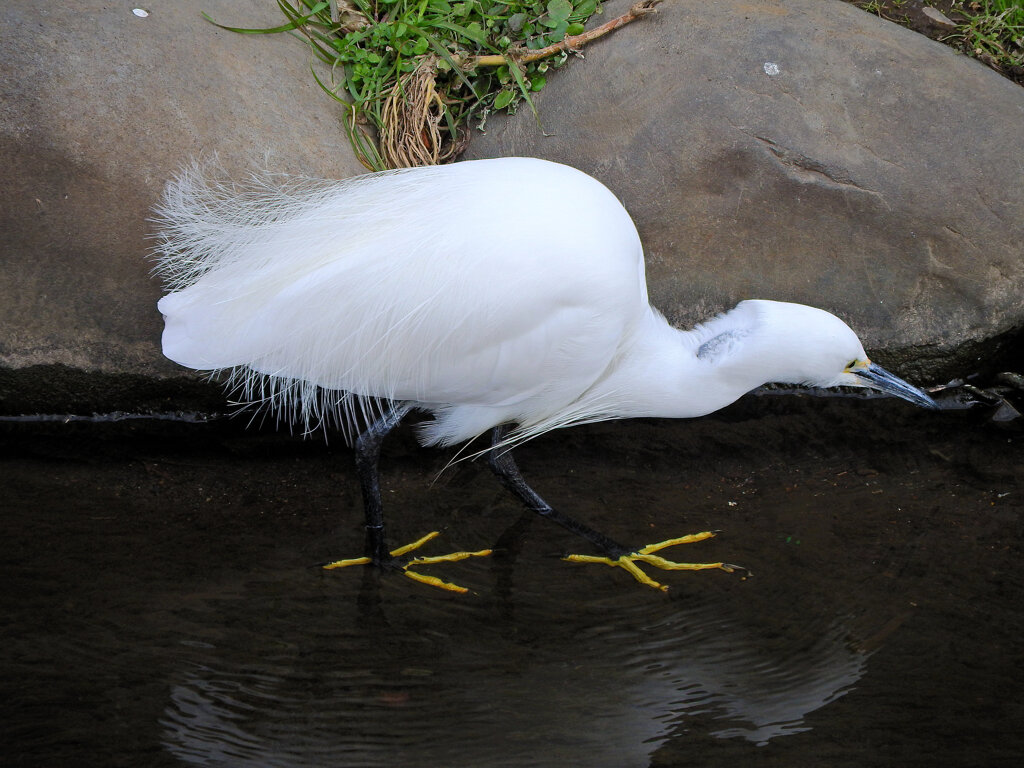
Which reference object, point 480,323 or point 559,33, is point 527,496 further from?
point 559,33

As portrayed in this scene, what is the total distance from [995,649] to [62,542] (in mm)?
2518

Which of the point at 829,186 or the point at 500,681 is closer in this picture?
the point at 500,681

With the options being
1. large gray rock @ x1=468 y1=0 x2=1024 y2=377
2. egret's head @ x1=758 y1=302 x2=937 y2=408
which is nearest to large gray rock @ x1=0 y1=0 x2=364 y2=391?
large gray rock @ x1=468 y1=0 x2=1024 y2=377

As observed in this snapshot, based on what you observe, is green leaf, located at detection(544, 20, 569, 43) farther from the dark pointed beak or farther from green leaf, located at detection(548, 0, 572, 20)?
the dark pointed beak

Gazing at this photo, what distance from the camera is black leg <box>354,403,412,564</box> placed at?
2.55 m

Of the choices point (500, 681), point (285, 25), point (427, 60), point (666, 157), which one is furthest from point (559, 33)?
point (500, 681)

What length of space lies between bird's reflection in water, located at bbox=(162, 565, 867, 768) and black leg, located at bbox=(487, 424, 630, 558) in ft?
0.68

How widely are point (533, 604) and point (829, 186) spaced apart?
1.83 meters

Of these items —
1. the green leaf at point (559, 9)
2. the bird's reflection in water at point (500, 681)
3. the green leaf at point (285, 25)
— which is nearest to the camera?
the bird's reflection in water at point (500, 681)

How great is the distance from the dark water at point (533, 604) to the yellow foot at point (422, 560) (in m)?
0.04

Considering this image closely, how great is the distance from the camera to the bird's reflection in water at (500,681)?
2.04 m

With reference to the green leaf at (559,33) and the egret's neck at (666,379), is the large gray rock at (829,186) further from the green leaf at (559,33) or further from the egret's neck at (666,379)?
the egret's neck at (666,379)

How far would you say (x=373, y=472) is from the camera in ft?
8.44

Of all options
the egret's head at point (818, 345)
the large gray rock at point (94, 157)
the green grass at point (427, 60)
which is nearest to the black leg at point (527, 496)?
the egret's head at point (818, 345)
